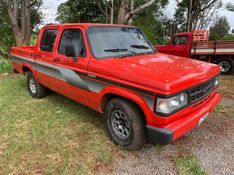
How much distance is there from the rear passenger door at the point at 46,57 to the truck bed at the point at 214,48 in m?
7.34

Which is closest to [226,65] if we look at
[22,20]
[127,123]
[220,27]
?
[127,123]

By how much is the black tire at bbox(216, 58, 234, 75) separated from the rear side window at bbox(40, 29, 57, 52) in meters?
7.78

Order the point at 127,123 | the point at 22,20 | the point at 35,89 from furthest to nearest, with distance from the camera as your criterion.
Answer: the point at 22,20
the point at 35,89
the point at 127,123

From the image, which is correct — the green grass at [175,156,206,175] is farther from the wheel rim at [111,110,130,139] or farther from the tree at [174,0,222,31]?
the tree at [174,0,222,31]

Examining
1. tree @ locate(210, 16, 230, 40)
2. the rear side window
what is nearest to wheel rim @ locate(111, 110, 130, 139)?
the rear side window

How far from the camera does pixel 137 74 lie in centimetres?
329

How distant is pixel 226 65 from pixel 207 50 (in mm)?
1037

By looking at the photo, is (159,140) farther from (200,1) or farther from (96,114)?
(200,1)

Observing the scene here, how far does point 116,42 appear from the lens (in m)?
4.38

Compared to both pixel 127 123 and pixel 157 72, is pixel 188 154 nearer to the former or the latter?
pixel 127 123

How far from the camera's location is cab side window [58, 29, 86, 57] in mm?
4227

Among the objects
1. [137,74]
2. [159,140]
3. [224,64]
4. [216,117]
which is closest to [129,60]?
[137,74]

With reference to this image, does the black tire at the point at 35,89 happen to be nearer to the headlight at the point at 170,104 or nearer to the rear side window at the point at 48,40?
the rear side window at the point at 48,40

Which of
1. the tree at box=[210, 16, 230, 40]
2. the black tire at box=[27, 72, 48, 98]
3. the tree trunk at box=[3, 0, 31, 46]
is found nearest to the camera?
the black tire at box=[27, 72, 48, 98]
